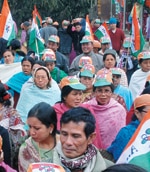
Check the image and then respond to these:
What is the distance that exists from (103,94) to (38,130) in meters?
1.54

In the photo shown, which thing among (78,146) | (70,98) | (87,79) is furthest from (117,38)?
(78,146)

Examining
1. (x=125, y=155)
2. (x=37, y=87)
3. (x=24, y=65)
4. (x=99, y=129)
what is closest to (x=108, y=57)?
(x=24, y=65)

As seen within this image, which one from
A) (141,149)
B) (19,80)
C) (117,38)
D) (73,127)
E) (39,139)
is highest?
(73,127)

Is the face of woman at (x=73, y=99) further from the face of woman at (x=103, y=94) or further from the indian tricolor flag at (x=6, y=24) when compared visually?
the indian tricolor flag at (x=6, y=24)

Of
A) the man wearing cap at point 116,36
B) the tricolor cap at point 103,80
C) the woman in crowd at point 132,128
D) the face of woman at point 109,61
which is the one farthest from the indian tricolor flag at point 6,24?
the woman in crowd at point 132,128

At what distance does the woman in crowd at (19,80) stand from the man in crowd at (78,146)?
4.05 m

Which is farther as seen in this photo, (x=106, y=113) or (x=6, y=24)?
(x=6, y=24)

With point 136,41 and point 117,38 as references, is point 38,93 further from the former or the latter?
point 117,38

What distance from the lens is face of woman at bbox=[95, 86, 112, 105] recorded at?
5.18 m

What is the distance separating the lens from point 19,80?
24.1ft

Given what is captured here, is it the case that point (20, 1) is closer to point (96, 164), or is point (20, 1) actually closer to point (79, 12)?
point (79, 12)

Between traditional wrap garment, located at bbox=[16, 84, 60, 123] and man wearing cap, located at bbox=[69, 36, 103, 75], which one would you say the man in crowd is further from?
man wearing cap, located at bbox=[69, 36, 103, 75]

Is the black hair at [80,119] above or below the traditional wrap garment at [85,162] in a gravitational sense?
above

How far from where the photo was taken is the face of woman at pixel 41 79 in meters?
6.08
